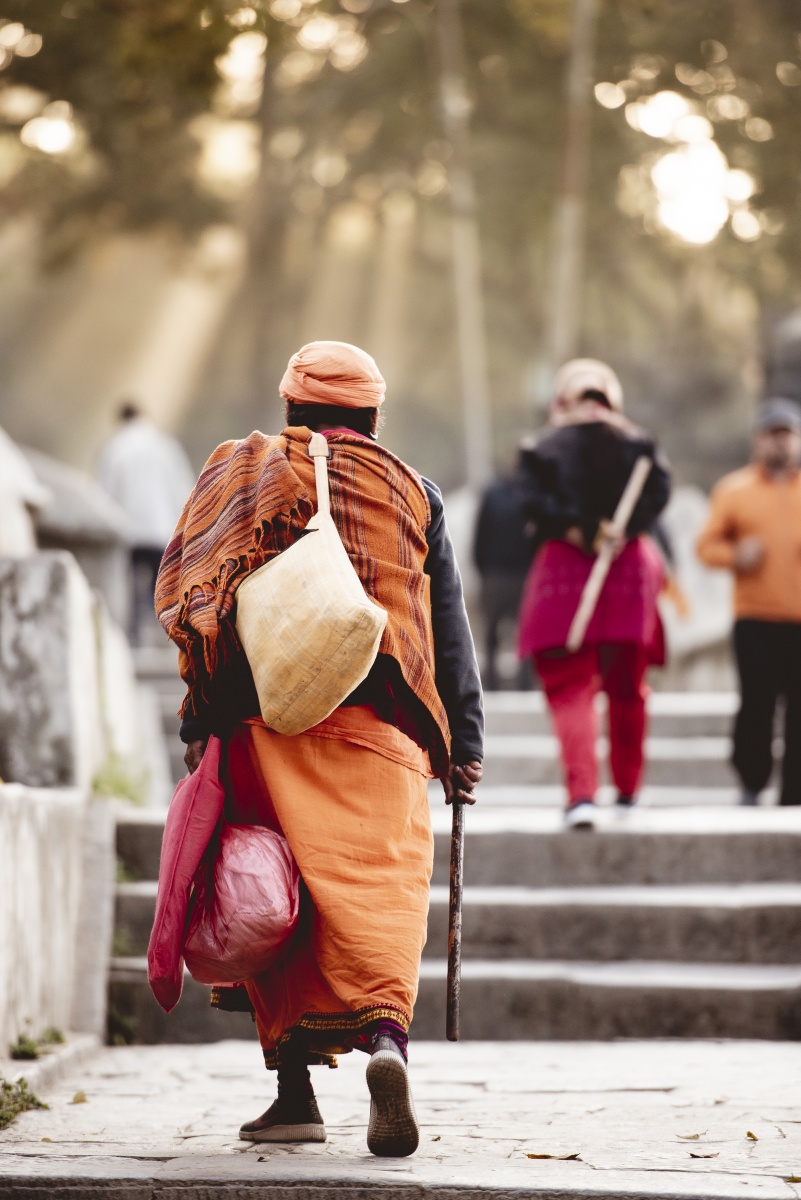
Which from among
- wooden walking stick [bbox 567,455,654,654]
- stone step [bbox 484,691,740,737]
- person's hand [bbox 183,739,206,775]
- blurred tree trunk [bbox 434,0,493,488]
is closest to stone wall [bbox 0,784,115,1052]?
person's hand [bbox 183,739,206,775]

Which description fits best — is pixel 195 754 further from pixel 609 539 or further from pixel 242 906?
pixel 609 539

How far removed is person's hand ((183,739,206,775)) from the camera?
3874mm

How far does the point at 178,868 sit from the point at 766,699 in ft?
15.5

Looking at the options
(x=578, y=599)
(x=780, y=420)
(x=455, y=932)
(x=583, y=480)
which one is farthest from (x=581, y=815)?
(x=455, y=932)

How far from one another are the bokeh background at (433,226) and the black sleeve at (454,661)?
56.3 feet

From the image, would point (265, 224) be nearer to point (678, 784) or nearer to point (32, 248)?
point (32, 248)

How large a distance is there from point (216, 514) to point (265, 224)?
1985 cm

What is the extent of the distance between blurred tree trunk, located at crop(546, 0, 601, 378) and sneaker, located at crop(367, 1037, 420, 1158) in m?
18.7

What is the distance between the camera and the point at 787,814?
7.13 meters

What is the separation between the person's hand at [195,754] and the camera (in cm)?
387

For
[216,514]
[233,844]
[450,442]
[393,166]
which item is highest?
[393,166]

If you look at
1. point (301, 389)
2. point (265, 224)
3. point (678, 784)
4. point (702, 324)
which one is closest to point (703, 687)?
point (678, 784)

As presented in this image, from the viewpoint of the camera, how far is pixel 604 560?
22.2ft

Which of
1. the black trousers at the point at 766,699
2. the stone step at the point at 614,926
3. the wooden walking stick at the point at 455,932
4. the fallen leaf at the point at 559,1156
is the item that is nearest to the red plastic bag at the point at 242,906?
the wooden walking stick at the point at 455,932
